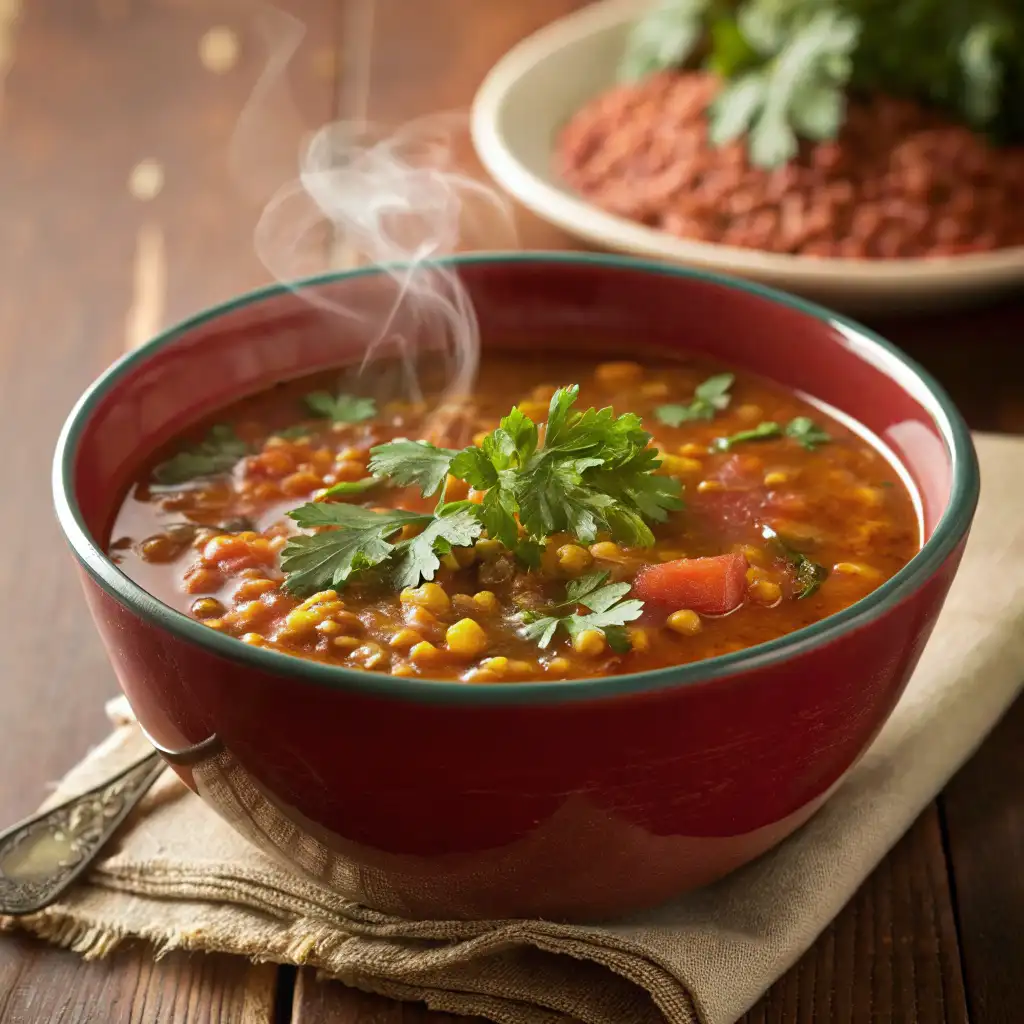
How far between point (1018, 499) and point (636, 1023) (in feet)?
4.24

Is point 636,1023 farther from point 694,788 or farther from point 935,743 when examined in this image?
point 935,743

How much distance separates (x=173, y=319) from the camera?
3676 mm

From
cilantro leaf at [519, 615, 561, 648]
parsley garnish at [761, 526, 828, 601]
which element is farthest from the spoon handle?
parsley garnish at [761, 526, 828, 601]

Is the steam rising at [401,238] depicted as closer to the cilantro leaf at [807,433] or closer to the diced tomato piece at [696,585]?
the cilantro leaf at [807,433]

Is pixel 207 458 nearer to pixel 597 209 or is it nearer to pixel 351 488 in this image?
pixel 351 488

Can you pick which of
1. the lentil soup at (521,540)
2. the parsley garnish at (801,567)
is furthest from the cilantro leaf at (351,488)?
the parsley garnish at (801,567)

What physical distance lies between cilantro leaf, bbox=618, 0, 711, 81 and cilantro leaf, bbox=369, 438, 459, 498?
2244mm

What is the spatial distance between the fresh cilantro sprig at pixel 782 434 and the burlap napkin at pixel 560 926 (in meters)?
0.36

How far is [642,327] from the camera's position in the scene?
2.72 metres

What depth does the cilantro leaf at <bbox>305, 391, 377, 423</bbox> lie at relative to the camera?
101 inches

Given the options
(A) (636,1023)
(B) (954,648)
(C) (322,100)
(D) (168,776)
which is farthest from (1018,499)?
(C) (322,100)

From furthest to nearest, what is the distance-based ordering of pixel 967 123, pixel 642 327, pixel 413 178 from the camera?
1. pixel 967 123
2. pixel 413 178
3. pixel 642 327

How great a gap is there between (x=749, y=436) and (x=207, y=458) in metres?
0.82

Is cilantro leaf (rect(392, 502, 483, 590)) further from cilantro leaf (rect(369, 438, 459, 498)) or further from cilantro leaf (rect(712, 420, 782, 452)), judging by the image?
cilantro leaf (rect(712, 420, 782, 452))
